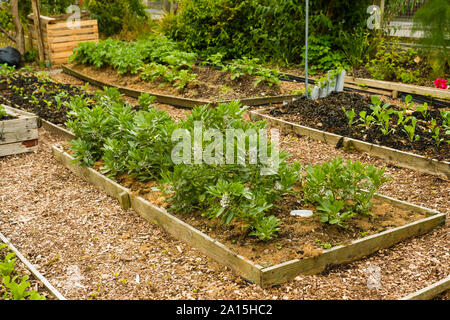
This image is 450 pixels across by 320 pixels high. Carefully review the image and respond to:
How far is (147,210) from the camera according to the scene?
3.72m

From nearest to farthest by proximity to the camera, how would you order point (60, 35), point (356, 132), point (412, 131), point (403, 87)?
point (412, 131), point (356, 132), point (403, 87), point (60, 35)

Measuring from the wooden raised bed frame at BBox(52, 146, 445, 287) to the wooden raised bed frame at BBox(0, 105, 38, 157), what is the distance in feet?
6.42

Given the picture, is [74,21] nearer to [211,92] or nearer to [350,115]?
[211,92]

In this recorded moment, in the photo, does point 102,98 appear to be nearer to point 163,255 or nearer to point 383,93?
point 163,255

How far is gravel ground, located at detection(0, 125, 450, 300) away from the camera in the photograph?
281 cm

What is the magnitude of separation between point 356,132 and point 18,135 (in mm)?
3732

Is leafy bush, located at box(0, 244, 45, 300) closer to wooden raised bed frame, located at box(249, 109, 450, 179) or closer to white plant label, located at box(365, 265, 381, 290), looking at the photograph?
white plant label, located at box(365, 265, 381, 290)

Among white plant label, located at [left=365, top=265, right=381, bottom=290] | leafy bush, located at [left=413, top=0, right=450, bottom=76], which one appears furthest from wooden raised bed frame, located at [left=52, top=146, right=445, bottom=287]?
leafy bush, located at [left=413, top=0, right=450, bottom=76]

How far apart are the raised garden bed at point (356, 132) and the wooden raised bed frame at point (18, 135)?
268 cm

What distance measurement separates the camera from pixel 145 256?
326 centimetres

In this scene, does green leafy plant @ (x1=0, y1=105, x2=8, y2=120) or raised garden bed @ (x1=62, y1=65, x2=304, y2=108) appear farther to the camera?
raised garden bed @ (x1=62, y1=65, x2=304, y2=108)

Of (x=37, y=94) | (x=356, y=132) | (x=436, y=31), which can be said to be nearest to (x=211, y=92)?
(x=37, y=94)

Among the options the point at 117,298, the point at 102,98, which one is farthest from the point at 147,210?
the point at 102,98

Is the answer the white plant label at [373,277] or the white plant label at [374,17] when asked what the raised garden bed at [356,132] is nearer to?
the white plant label at [373,277]
